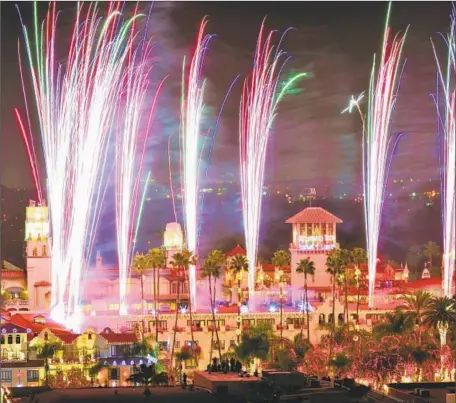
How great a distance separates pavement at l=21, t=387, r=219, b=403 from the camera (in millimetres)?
27969

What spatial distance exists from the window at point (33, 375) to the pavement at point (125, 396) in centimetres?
1062

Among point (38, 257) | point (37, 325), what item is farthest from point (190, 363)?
point (38, 257)

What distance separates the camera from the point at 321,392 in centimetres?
2895

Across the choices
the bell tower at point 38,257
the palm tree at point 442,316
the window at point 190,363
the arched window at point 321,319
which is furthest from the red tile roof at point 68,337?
the palm tree at point 442,316

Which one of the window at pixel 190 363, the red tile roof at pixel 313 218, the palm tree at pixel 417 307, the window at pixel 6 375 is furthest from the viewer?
the red tile roof at pixel 313 218

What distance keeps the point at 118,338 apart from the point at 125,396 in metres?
16.5

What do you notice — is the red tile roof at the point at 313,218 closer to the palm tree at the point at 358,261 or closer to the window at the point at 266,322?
the palm tree at the point at 358,261

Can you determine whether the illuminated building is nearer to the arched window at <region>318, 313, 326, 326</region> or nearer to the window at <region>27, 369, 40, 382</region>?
the arched window at <region>318, 313, 326, 326</region>

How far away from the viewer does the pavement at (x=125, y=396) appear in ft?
91.8

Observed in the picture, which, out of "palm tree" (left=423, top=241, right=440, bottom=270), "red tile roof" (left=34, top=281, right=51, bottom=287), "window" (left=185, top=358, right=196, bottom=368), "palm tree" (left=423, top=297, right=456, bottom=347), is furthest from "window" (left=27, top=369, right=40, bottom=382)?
"palm tree" (left=423, top=241, right=440, bottom=270)

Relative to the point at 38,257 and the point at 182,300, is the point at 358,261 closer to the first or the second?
the point at 182,300

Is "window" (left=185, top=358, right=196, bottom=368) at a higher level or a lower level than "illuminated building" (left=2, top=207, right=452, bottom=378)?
lower

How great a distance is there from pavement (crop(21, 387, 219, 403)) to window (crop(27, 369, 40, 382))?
10618 millimetres

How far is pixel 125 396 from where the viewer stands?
28547 mm
